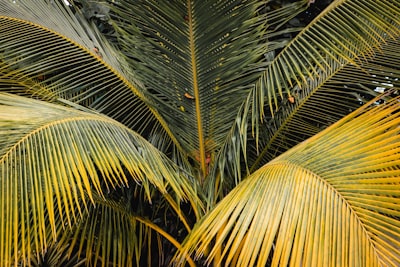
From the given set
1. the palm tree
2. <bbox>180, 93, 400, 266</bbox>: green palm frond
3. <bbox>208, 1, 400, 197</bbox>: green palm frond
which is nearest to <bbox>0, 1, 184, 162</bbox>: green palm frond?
the palm tree

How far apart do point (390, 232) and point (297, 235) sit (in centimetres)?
16

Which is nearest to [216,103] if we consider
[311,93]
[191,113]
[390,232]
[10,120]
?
[191,113]

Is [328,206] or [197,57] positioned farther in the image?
[197,57]

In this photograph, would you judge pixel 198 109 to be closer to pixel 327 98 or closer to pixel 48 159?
pixel 327 98

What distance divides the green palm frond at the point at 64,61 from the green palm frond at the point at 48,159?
1.66 feet

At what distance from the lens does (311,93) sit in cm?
167

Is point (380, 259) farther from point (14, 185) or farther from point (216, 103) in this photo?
point (216, 103)

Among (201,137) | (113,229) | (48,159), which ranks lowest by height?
(113,229)

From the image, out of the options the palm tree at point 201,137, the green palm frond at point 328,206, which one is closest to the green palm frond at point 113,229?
the palm tree at point 201,137

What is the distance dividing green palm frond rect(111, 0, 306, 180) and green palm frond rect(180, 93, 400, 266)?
0.63 meters

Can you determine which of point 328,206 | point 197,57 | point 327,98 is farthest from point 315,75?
point 328,206

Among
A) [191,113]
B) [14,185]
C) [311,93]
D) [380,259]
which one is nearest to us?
[380,259]

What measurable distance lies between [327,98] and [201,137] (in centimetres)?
58

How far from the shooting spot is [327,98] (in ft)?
5.55
